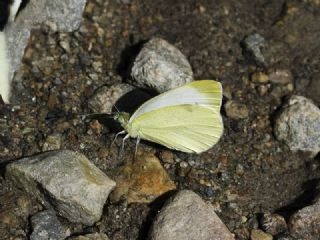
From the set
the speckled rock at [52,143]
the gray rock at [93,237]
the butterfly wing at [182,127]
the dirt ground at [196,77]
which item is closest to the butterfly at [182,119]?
the butterfly wing at [182,127]

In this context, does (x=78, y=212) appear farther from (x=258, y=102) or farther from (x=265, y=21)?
(x=265, y=21)

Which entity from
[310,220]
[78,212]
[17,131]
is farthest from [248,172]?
[17,131]

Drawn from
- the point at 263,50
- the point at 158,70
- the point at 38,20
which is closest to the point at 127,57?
the point at 158,70

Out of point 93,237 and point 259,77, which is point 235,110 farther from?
point 93,237

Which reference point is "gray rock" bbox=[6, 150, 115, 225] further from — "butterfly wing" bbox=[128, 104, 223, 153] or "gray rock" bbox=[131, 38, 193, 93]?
"gray rock" bbox=[131, 38, 193, 93]

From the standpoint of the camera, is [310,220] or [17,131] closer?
[310,220]

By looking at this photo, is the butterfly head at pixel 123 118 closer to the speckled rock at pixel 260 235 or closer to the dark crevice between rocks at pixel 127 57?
the dark crevice between rocks at pixel 127 57
